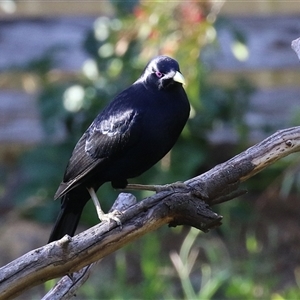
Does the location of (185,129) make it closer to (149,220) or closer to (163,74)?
(163,74)

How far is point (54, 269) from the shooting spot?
284cm

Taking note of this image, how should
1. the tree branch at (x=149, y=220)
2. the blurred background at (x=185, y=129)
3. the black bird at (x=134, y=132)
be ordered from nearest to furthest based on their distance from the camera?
the tree branch at (x=149, y=220)
the black bird at (x=134, y=132)
the blurred background at (x=185, y=129)

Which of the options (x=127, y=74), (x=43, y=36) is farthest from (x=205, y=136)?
(x=43, y=36)

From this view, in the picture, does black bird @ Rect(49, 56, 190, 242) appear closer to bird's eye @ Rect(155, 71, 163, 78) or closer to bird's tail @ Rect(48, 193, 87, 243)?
bird's eye @ Rect(155, 71, 163, 78)

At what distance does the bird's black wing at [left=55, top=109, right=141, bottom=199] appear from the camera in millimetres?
3459

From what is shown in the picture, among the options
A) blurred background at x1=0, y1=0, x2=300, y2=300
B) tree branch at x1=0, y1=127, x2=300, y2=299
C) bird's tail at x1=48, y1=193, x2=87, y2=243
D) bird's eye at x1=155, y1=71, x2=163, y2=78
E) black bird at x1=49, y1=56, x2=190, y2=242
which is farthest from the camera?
blurred background at x1=0, y1=0, x2=300, y2=300

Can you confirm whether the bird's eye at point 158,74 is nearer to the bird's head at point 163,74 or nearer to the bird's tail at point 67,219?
the bird's head at point 163,74

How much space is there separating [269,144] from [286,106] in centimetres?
327

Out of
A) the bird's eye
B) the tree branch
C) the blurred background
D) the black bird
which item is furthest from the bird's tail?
the blurred background

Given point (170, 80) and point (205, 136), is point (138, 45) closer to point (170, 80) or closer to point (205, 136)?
point (205, 136)

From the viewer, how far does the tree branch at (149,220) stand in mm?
2807

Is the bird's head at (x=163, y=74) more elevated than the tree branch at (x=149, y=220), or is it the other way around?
the bird's head at (x=163, y=74)

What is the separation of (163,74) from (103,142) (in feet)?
1.39

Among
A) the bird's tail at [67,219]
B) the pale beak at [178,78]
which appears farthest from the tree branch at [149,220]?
the bird's tail at [67,219]
